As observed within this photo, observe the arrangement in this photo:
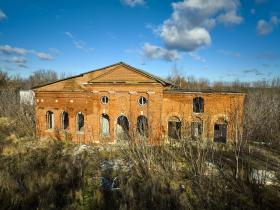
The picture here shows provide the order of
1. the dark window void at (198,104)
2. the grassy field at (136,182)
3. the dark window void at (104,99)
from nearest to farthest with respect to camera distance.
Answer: the grassy field at (136,182) < the dark window void at (104,99) < the dark window void at (198,104)

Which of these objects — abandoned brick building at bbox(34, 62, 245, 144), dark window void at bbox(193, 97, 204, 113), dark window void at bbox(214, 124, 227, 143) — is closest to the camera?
abandoned brick building at bbox(34, 62, 245, 144)

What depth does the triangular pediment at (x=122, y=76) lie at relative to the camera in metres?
18.7

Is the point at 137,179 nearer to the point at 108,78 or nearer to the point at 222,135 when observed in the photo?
the point at 108,78

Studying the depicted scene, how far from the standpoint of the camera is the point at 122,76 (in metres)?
19.1

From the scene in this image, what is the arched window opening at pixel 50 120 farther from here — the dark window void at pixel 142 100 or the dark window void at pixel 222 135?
the dark window void at pixel 222 135

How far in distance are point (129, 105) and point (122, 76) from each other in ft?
8.21

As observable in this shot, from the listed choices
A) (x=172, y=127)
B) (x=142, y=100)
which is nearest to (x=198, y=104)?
(x=172, y=127)

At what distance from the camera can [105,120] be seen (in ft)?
68.2

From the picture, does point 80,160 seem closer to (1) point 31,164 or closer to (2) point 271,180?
(1) point 31,164

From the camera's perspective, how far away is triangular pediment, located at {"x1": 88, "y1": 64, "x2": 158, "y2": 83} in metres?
18.7

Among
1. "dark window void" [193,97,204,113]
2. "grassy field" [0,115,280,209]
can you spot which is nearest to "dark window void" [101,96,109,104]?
"grassy field" [0,115,280,209]

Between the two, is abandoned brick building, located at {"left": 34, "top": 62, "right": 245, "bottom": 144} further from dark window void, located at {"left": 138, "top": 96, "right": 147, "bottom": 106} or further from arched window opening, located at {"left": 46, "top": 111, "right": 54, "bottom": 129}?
arched window opening, located at {"left": 46, "top": 111, "right": 54, "bottom": 129}

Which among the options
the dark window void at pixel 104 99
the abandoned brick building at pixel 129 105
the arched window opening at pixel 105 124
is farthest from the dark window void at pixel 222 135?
the dark window void at pixel 104 99

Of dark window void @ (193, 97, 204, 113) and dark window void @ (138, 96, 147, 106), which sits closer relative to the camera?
dark window void @ (138, 96, 147, 106)
